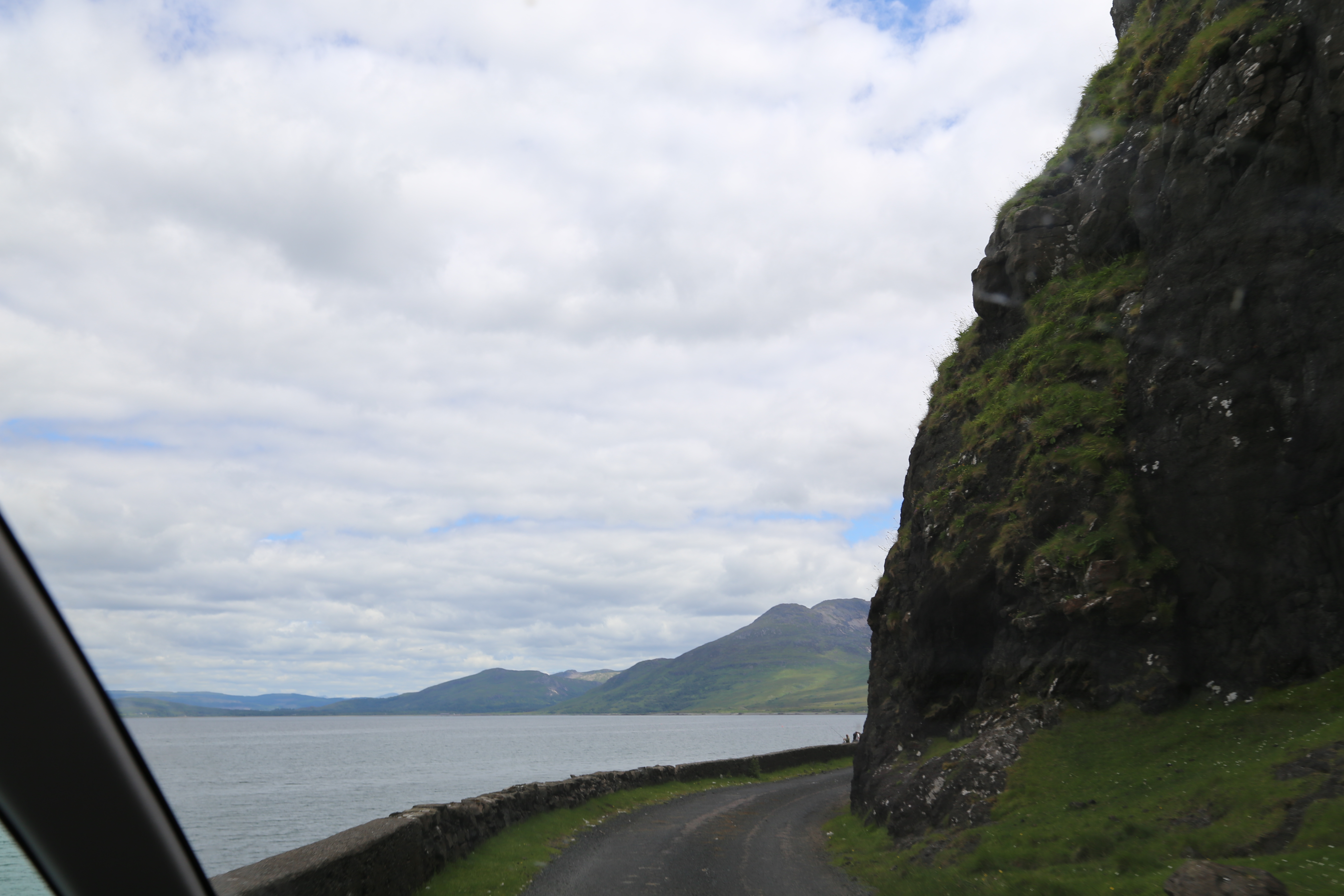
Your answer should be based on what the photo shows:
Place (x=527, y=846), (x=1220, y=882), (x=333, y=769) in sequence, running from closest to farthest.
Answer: (x=1220, y=882)
(x=527, y=846)
(x=333, y=769)

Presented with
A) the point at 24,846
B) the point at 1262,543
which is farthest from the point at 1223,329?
the point at 24,846

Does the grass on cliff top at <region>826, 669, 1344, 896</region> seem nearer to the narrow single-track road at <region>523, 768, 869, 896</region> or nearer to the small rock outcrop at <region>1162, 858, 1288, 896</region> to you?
the small rock outcrop at <region>1162, 858, 1288, 896</region>

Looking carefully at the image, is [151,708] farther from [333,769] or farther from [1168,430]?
[333,769]

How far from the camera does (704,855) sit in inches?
766

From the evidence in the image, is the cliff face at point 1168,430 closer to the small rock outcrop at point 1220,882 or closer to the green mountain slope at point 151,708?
the small rock outcrop at point 1220,882

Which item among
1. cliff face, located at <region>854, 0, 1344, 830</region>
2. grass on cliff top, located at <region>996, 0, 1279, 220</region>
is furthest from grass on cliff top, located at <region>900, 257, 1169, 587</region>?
grass on cliff top, located at <region>996, 0, 1279, 220</region>

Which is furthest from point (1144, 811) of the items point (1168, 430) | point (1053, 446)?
point (1053, 446)

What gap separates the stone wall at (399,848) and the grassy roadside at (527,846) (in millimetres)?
227

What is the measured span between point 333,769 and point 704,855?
275 ft

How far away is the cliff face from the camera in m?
17.3

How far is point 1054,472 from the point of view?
21.9 meters

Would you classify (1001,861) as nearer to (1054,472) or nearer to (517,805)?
(1054,472)

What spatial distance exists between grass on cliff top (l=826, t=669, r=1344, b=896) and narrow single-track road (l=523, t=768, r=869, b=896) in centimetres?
144

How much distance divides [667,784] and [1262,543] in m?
24.6
